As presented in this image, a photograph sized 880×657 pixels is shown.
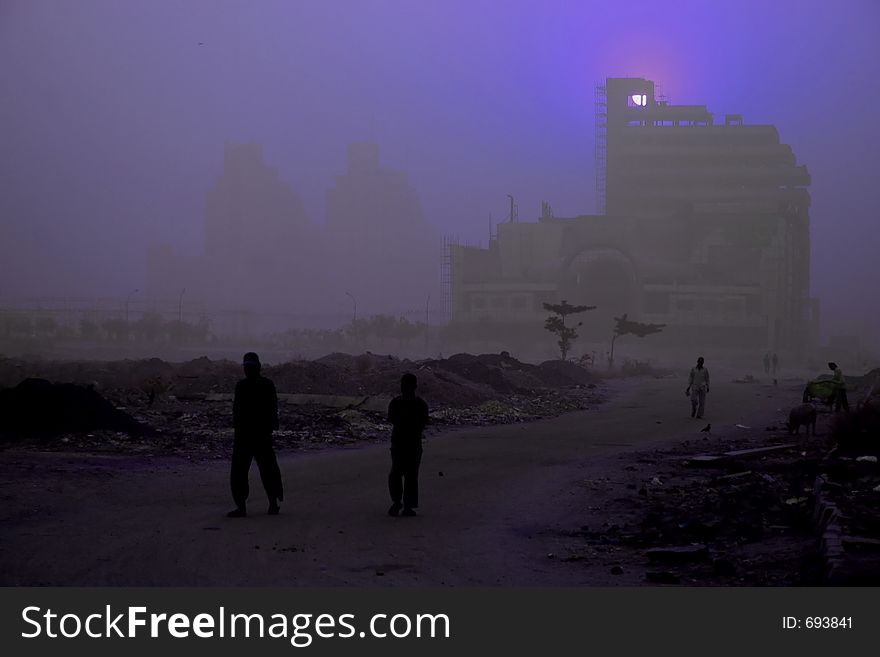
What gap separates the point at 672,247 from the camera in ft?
420

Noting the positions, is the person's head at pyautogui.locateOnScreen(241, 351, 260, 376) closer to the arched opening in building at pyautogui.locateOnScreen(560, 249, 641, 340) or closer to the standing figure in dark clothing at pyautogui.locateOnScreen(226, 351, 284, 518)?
the standing figure in dark clothing at pyautogui.locateOnScreen(226, 351, 284, 518)

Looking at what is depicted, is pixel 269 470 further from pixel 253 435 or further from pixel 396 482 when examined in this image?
pixel 396 482

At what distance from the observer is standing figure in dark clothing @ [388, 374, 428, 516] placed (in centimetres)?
1070

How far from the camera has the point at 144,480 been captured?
539 inches

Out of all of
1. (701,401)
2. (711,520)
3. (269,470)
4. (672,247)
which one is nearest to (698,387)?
(701,401)

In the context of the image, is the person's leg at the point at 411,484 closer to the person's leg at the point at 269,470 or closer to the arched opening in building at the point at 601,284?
the person's leg at the point at 269,470

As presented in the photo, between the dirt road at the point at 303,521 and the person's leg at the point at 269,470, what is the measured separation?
21 cm

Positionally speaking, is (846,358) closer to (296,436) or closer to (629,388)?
(629,388)

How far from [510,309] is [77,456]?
3622 inches

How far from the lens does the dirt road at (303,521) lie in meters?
7.68

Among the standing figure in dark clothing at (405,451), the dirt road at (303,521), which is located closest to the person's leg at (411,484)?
the standing figure in dark clothing at (405,451)

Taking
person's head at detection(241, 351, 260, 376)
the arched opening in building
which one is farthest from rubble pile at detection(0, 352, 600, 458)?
the arched opening in building

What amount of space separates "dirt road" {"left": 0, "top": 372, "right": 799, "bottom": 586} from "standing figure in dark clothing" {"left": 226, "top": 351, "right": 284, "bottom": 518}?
0.29m

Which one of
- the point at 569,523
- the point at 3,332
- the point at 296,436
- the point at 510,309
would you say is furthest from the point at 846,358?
the point at 569,523
